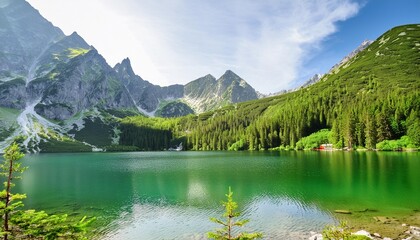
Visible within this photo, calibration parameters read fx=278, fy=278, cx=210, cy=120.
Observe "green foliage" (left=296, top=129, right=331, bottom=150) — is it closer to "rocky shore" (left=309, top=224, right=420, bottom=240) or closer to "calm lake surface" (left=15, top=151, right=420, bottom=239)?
"calm lake surface" (left=15, top=151, right=420, bottom=239)

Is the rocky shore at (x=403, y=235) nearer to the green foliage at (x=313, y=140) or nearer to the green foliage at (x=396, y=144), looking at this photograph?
the green foliage at (x=396, y=144)

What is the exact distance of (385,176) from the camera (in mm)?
57219

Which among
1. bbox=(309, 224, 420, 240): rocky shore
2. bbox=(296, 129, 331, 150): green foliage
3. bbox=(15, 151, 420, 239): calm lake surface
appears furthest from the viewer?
bbox=(296, 129, 331, 150): green foliage

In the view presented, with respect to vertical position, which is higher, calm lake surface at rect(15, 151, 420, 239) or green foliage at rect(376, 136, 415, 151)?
green foliage at rect(376, 136, 415, 151)

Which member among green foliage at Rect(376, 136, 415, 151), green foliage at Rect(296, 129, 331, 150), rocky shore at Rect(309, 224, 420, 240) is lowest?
rocky shore at Rect(309, 224, 420, 240)

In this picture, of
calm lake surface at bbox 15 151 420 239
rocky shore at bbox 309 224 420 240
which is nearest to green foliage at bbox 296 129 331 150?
calm lake surface at bbox 15 151 420 239

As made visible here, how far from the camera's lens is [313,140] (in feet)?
562

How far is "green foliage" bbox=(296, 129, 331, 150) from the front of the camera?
6604 inches

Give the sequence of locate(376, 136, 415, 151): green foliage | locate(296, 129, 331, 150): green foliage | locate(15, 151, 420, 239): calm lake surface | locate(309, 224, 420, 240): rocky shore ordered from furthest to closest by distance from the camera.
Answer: locate(296, 129, 331, 150): green foliage, locate(376, 136, 415, 151): green foliage, locate(15, 151, 420, 239): calm lake surface, locate(309, 224, 420, 240): rocky shore

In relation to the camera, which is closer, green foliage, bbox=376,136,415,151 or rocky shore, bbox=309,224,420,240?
rocky shore, bbox=309,224,420,240

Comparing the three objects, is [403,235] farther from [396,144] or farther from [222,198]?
[396,144]

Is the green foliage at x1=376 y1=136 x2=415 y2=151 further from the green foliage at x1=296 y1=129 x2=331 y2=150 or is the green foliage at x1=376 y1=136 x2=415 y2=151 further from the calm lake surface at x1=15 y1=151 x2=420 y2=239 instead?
the calm lake surface at x1=15 y1=151 x2=420 y2=239

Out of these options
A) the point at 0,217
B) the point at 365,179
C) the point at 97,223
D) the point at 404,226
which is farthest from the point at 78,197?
the point at 365,179

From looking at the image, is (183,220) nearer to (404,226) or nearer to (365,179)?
(404,226)
